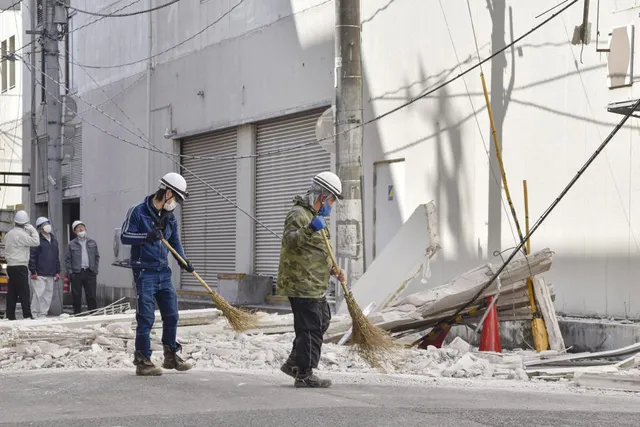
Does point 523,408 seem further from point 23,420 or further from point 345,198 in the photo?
point 345,198

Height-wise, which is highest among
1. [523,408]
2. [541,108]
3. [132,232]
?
[541,108]

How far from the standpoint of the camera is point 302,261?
9.91 metres

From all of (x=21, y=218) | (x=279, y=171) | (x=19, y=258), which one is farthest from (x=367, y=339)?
(x=279, y=171)

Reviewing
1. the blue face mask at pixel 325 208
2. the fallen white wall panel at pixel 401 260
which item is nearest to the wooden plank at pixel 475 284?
the fallen white wall panel at pixel 401 260

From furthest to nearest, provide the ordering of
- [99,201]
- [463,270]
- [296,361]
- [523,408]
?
1. [99,201]
2. [463,270]
3. [296,361]
4. [523,408]

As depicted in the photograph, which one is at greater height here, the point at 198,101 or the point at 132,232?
the point at 198,101

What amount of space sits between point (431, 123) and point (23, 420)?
419 inches

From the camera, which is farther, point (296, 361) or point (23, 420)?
point (296, 361)

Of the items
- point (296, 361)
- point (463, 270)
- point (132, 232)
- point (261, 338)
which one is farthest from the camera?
point (463, 270)

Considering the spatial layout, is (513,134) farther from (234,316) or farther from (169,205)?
(169,205)

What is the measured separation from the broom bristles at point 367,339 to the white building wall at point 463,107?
14.3 feet

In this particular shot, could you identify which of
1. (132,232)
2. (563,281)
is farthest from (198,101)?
(132,232)

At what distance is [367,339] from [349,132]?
16.9 feet

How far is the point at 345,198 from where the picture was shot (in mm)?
15383
